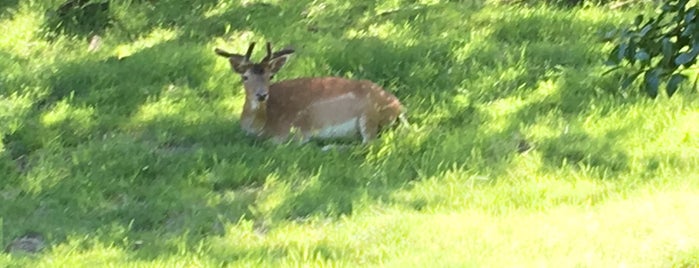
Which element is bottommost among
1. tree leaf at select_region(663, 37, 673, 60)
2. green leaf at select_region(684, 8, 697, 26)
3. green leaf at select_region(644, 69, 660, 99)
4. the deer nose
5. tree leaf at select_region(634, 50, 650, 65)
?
the deer nose

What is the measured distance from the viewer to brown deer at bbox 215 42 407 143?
7.93 meters

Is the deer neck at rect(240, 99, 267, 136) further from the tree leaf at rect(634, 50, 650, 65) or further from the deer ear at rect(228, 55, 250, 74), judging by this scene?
the tree leaf at rect(634, 50, 650, 65)

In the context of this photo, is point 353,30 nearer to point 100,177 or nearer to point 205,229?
point 100,177

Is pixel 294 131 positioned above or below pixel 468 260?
below

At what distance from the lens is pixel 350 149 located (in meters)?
7.59

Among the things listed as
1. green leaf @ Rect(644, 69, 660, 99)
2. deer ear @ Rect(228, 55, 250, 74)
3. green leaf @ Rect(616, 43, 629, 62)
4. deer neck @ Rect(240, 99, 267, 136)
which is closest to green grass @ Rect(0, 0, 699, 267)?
deer neck @ Rect(240, 99, 267, 136)

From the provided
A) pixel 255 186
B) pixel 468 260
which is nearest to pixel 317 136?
pixel 255 186

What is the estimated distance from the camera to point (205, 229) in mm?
6145

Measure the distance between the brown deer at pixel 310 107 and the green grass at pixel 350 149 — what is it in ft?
0.74

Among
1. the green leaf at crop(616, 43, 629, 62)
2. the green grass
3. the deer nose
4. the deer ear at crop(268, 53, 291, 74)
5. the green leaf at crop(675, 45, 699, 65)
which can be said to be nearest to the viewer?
the green leaf at crop(675, 45, 699, 65)

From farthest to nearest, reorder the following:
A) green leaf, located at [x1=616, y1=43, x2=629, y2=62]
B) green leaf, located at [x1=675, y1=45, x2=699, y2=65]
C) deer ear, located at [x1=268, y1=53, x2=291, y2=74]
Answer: deer ear, located at [x1=268, y1=53, x2=291, y2=74] → green leaf, located at [x1=616, y1=43, x2=629, y2=62] → green leaf, located at [x1=675, y1=45, x2=699, y2=65]

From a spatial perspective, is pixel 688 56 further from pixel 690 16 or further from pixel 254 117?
pixel 254 117

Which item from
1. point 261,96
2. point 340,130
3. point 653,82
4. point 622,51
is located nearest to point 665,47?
point 653,82

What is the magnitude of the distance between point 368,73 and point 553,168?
8.88 feet
